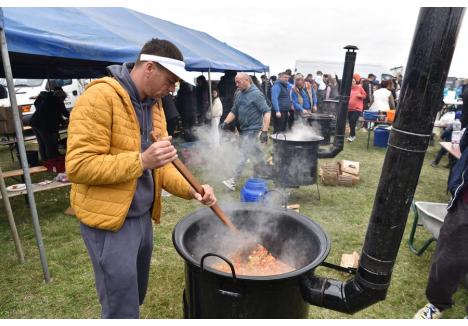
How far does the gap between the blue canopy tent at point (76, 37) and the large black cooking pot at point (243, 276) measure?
3.11 meters

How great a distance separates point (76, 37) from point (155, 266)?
3382 mm

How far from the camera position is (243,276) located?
168 cm

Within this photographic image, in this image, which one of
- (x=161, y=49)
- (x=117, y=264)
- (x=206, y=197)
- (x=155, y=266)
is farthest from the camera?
(x=155, y=266)

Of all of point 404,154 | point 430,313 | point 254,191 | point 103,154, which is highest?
point 404,154

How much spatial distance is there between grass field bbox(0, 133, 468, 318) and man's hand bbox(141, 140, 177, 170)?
1.88 m

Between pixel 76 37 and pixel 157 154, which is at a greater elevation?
pixel 76 37

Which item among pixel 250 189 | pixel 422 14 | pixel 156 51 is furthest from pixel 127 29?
pixel 422 14

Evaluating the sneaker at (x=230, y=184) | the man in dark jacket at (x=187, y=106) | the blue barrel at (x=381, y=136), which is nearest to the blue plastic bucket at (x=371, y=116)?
the blue barrel at (x=381, y=136)

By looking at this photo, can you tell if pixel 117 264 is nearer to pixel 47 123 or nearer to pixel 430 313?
pixel 430 313

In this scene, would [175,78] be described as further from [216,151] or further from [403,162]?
[216,151]

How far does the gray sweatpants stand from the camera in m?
1.79

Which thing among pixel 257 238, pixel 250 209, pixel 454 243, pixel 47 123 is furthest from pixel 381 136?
pixel 47 123

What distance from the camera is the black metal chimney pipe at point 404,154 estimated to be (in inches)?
44.6

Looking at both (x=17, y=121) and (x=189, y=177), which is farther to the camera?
(x=17, y=121)
